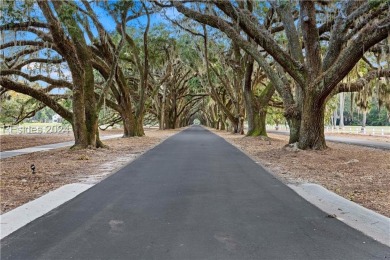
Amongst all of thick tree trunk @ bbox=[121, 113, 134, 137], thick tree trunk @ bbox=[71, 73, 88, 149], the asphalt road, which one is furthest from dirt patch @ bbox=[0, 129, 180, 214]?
thick tree trunk @ bbox=[121, 113, 134, 137]

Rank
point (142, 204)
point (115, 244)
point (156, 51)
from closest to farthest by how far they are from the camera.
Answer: point (115, 244) → point (142, 204) → point (156, 51)

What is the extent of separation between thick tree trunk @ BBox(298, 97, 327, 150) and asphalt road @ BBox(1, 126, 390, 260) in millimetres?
6495

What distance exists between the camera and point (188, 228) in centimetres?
462

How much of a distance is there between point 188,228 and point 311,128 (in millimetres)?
9908

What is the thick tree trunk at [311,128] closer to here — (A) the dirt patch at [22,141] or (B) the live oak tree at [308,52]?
(B) the live oak tree at [308,52]

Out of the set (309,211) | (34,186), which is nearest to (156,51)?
(34,186)

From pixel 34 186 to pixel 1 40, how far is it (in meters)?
8.41

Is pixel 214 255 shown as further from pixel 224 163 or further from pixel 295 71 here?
pixel 295 71

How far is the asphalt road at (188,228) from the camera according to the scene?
384 centimetres

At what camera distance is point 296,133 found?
14516 mm

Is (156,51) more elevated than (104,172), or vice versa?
(156,51)

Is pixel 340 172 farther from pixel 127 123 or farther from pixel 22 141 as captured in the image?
pixel 22 141

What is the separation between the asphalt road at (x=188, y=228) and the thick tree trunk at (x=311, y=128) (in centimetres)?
649

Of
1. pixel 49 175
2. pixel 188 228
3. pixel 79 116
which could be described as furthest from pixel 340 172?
pixel 79 116
